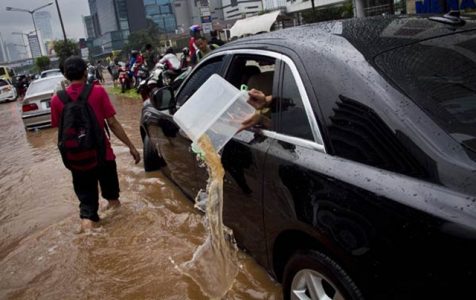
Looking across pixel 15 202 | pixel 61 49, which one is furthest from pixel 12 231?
pixel 61 49

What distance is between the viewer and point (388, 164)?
1.88 metres

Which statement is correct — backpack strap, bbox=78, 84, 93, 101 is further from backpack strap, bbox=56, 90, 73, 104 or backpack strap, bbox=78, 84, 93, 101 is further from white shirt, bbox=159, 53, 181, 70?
white shirt, bbox=159, 53, 181, 70

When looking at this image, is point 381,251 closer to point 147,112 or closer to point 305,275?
point 305,275

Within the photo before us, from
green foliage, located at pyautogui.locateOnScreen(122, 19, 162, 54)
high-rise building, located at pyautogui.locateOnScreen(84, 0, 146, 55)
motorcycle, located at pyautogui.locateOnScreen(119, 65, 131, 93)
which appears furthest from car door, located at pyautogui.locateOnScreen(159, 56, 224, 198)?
high-rise building, located at pyautogui.locateOnScreen(84, 0, 146, 55)

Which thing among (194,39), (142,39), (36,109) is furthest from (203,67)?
(142,39)

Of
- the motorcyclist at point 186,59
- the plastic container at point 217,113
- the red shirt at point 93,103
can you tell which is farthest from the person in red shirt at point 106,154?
the motorcyclist at point 186,59

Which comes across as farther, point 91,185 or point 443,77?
point 91,185

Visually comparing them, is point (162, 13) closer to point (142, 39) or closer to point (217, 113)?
point (142, 39)

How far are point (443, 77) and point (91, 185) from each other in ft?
12.2

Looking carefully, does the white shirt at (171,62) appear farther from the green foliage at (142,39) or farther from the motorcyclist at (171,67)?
the green foliage at (142,39)

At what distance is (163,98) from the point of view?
4.48m

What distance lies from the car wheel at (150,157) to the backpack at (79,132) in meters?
1.52

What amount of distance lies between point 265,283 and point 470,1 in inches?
359

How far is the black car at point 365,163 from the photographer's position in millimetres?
1643
